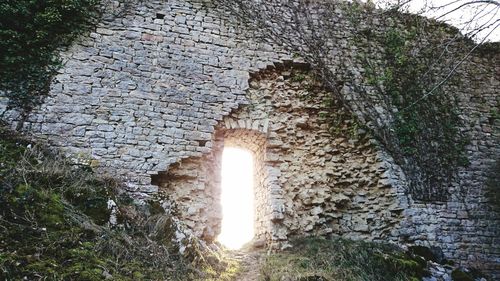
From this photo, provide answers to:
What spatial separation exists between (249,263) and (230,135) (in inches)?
87.5

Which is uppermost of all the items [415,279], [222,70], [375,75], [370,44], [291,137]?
[370,44]

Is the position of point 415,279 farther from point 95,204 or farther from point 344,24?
point 344,24

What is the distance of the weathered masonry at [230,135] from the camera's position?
5.60 m

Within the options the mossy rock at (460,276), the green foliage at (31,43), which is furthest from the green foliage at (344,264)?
the green foliage at (31,43)

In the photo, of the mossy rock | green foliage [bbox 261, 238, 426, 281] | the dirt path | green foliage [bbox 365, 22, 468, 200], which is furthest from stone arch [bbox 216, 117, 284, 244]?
the mossy rock

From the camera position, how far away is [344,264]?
15.3 ft

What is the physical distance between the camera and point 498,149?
726 centimetres

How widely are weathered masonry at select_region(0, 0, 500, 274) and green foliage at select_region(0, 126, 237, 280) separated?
2.32ft

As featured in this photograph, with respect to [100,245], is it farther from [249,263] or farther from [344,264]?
[344,264]

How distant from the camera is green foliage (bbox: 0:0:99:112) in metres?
5.40

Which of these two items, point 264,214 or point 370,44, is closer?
point 264,214

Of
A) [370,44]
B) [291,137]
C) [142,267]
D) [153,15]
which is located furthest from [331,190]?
[153,15]

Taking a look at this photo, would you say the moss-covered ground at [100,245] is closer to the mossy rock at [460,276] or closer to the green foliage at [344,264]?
the green foliage at [344,264]

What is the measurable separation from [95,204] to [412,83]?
6.30m
